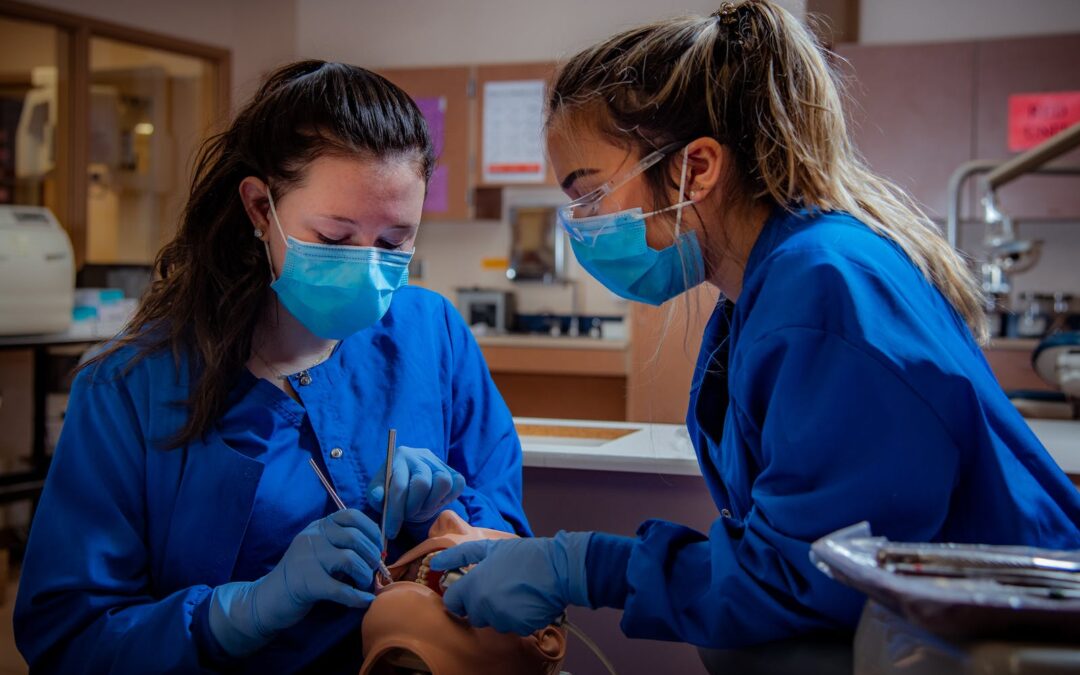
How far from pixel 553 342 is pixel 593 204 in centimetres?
347

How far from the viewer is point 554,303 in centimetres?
524

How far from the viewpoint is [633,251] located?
44.4 inches

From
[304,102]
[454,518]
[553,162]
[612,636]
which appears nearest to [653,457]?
[612,636]

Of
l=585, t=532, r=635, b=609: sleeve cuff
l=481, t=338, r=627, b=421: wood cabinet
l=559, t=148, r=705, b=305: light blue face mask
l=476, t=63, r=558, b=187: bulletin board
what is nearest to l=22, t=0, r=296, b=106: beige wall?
l=476, t=63, r=558, b=187: bulletin board

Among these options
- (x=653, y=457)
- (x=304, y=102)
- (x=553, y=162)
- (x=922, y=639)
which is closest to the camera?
(x=922, y=639)

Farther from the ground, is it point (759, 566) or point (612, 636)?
point (759, 566)

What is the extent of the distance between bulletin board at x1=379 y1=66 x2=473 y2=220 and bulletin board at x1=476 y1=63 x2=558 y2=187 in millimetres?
79

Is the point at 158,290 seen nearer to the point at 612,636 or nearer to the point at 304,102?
the point at 304,102

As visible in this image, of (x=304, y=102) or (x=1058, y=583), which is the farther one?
(x=304, y=102)

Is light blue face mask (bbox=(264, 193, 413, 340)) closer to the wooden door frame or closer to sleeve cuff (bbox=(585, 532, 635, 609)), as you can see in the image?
sleeve cuff (bbox=(585, 532, 635, 609))

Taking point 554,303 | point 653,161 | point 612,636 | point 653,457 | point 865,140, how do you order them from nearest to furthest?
1. point 653,161
2. point 653,457
3. point 612,636
4. point 865,140
5. point 554,303

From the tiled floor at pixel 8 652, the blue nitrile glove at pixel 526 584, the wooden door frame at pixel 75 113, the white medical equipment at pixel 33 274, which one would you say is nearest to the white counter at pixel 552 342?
the wooden door frame at pixel 75 113

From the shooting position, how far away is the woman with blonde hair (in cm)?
80

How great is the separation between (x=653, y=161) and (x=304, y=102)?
50 centimetres
